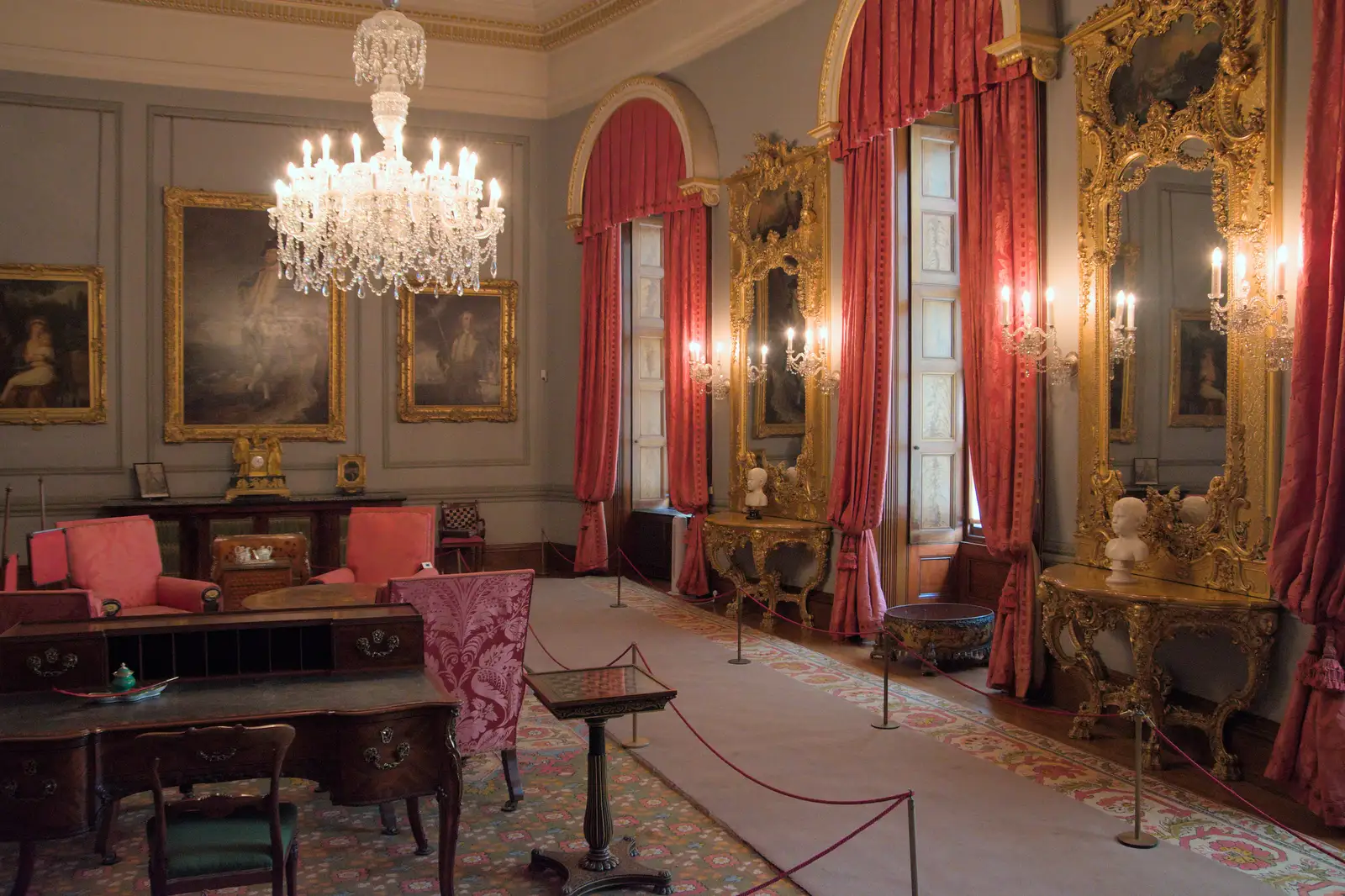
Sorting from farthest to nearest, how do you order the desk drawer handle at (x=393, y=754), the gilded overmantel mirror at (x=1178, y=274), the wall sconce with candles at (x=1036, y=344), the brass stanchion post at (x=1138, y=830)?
the wall sconce with candles at (x=1036, y=344) < the gilded overmantel mirror at (x=1178, y=274) < the brass stanchion post at (x=1138, y=830) < the desk drawer handle at (x=393, y=754)

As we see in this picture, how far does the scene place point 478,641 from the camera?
4973 mm

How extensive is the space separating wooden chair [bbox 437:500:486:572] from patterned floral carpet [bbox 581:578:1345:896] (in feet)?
14.9

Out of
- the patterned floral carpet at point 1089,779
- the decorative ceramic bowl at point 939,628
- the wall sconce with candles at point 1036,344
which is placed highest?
the wall sconce with candles at point 1036,344

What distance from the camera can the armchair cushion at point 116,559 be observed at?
24.3ft

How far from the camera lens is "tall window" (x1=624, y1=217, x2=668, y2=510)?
11.6 metres

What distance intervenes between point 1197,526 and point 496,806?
11.8 feet

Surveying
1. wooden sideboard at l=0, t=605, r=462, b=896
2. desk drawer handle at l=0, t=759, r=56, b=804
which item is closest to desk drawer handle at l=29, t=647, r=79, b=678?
wooden sideboard at l=0, t=605, r=462, b=896

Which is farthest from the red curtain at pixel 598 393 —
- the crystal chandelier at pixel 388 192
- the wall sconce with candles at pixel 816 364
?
the crystal chandelier at pixel 388 192

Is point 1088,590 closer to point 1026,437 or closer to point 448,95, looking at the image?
point 1026,437

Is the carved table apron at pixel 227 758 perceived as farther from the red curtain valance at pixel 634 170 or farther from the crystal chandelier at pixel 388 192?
the red curtain valance at pixel 634 170

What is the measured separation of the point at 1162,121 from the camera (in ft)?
18.5

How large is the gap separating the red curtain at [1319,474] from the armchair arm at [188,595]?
5.93 m

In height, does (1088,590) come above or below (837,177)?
below

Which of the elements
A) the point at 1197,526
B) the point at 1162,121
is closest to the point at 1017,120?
the point at 1162,121
